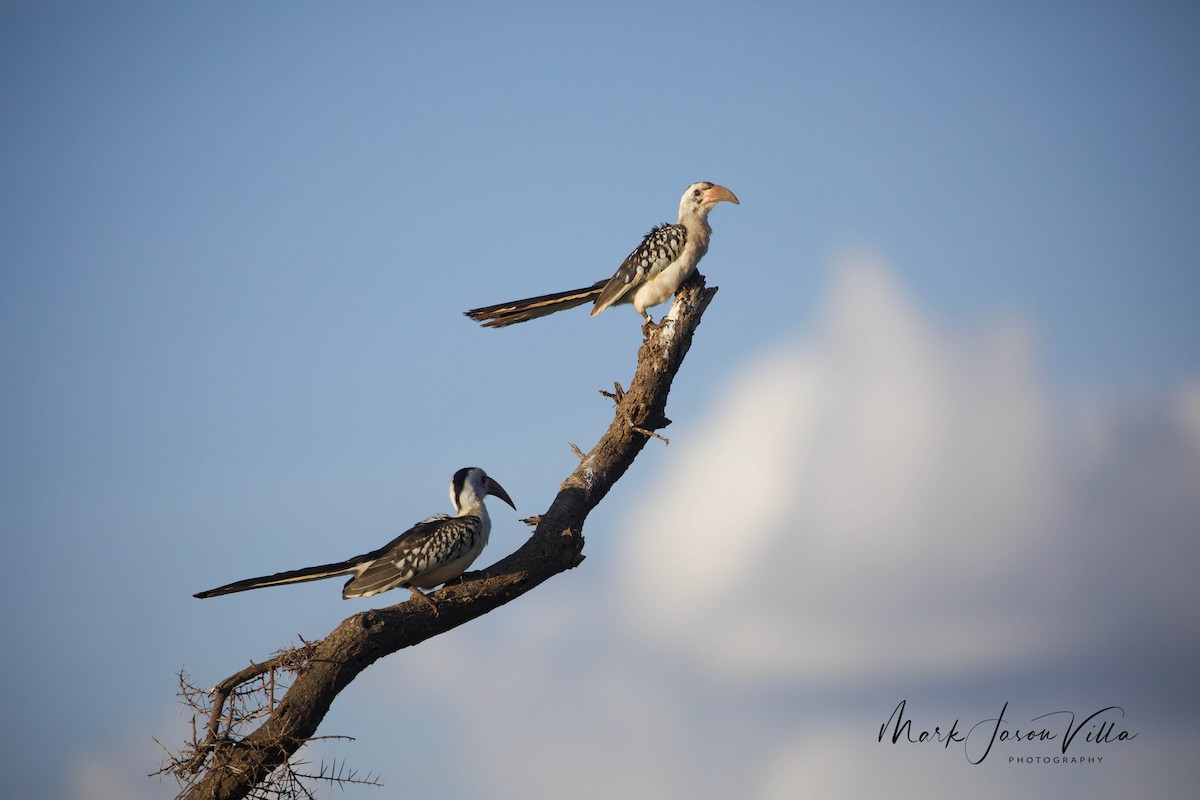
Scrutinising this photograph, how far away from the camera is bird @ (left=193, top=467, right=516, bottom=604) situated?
5824mm

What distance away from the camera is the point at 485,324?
25.8 ft

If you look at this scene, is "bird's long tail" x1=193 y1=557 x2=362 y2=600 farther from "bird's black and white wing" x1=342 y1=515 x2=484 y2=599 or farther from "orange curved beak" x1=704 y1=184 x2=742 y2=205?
"orange curved beak" x1=704 y1=184 x2=742 y2=205

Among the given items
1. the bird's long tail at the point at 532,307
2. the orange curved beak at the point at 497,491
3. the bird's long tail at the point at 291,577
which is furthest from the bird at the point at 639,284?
the bird's long tail at the point at 291,577

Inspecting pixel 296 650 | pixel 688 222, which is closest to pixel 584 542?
pixel 296 650

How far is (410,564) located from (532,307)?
8.83 feet

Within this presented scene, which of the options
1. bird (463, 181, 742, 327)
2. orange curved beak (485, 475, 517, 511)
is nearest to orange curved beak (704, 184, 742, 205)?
bird (463, 181, 742, 327)

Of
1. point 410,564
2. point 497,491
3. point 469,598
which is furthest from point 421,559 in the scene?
point 497,491

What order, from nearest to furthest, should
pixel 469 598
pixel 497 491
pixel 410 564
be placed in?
1. pixel 469 598
2. pixel 410 564
3. pixel 497 491

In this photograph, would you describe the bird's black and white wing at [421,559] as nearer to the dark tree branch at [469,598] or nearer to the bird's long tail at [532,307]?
the dark tree branch at [469,598]

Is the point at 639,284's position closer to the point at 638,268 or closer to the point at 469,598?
the point at 638,268

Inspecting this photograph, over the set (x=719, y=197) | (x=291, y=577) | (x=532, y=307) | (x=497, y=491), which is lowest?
(x=291, y=577)

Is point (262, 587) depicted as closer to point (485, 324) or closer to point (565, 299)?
point (485, 324)

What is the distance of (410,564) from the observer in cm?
598

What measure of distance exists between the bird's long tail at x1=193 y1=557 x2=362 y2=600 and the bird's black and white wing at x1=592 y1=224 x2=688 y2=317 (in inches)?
127
